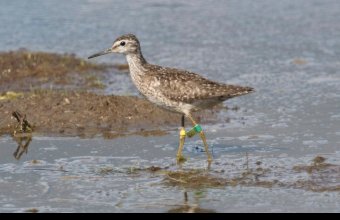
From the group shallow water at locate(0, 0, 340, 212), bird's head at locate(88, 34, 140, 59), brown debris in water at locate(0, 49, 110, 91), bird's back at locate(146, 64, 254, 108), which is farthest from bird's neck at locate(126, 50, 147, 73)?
brown debris in water at locate(0, 49, 110, 91)

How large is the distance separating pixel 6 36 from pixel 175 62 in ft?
12.0

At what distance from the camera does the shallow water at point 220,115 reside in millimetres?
9797

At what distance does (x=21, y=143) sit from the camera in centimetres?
1228

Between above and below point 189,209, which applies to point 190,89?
above

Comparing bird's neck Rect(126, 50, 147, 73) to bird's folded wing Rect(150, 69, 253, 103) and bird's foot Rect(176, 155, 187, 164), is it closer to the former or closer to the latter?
bird's folded wing Rect(150, 69, 253, 103)

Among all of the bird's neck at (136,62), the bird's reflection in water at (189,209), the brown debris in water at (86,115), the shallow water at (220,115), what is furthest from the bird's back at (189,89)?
the bird's reflection in water at (189,209)

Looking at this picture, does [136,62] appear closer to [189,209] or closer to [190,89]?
[190,89]

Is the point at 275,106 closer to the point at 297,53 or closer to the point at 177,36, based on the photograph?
the point at 297,53

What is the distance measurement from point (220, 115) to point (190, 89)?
1.96 meters

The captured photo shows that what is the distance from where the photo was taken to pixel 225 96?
11906mm

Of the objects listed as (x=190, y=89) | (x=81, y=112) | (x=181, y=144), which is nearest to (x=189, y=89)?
(x=190, y=89)

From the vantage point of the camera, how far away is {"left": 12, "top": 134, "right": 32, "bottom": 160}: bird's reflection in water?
11.8 meters

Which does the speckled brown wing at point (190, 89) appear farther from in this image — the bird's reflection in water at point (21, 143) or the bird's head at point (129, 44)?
the bird's reflection in water at point (21, 143)
